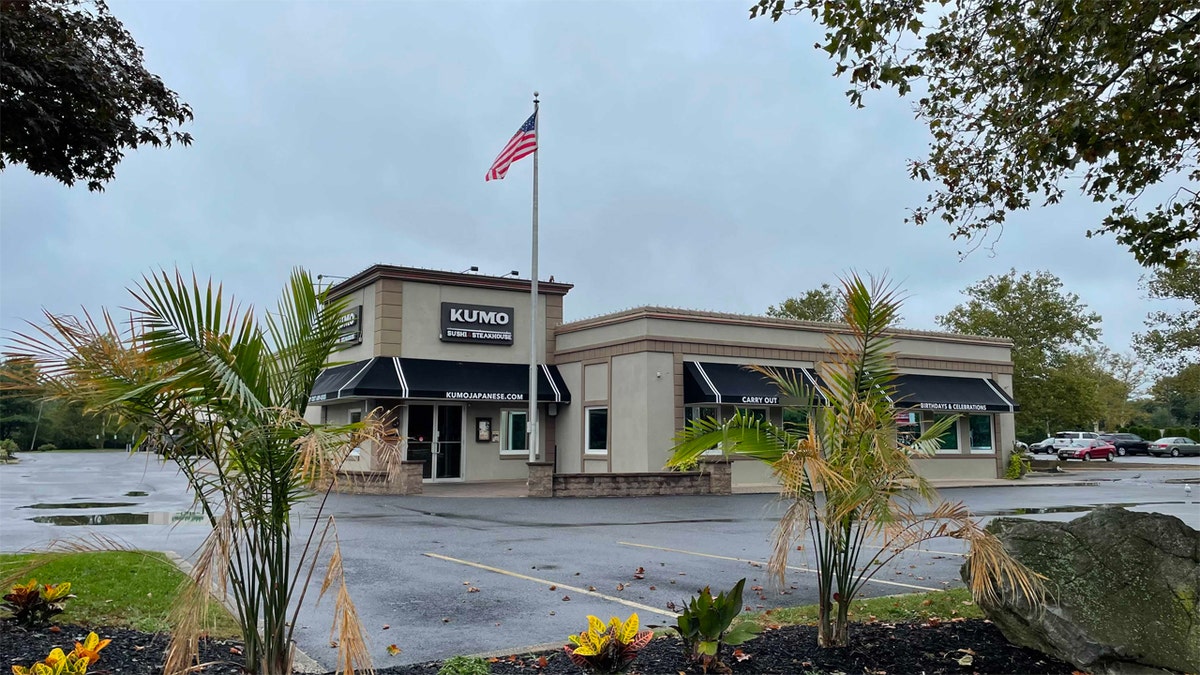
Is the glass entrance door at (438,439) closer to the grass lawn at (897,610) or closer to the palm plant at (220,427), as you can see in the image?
the grass lawn at (897,610)

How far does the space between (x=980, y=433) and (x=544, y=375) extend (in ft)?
50.7

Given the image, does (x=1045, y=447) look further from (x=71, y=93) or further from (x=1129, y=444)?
(x=71, y=93)

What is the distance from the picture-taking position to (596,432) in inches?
968

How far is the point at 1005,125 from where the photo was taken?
336 inches

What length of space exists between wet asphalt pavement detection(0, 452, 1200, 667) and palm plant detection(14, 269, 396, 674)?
0.30 m

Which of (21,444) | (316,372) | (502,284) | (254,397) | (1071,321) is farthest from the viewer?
(21,444)

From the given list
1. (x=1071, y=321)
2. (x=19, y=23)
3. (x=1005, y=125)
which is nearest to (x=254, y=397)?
(x=19, y=23)

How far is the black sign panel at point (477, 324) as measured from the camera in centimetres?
2467

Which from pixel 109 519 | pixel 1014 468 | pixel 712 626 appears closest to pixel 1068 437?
pixel 1014 468

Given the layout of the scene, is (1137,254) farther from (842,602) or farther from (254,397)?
(254,397)

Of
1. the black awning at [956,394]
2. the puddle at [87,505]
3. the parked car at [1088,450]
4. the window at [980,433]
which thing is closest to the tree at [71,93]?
the puddle at [87,505]

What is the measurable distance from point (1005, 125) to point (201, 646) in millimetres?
8153

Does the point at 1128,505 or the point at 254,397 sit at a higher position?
the point at 254,397

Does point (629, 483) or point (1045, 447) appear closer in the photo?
point (629, 483)
